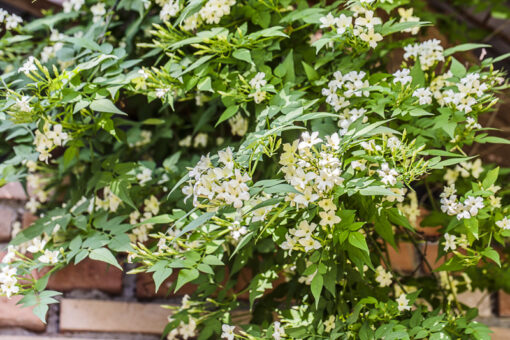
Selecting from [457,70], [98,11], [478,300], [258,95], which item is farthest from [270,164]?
[478,300]

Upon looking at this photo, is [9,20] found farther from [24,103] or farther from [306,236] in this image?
[306,236]

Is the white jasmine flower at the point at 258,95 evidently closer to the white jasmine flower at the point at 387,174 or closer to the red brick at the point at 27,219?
the white jasmine flower at the point at 387,174

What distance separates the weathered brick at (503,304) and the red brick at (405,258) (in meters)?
0.22

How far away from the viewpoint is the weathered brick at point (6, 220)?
1.03 m

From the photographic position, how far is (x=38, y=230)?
895mm

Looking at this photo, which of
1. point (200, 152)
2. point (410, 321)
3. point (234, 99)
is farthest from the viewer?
point (200, 152)

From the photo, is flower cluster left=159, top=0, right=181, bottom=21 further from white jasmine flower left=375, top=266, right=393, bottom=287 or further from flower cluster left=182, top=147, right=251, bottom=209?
white jasmine flower left=375, top=266, right=393, bottom=287

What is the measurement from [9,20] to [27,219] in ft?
1.29

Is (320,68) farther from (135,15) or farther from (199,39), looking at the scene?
(135,15)

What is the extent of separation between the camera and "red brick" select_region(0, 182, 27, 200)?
1.05 m

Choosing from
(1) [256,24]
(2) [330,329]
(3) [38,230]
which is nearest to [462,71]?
(1) [256,24]

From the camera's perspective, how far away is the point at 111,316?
1.05 metres

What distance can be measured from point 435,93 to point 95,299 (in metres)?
0.76

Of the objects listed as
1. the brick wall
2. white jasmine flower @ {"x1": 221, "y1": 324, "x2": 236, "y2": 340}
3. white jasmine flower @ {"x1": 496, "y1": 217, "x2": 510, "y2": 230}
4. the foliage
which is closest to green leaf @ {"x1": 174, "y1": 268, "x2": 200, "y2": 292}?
the foliage
